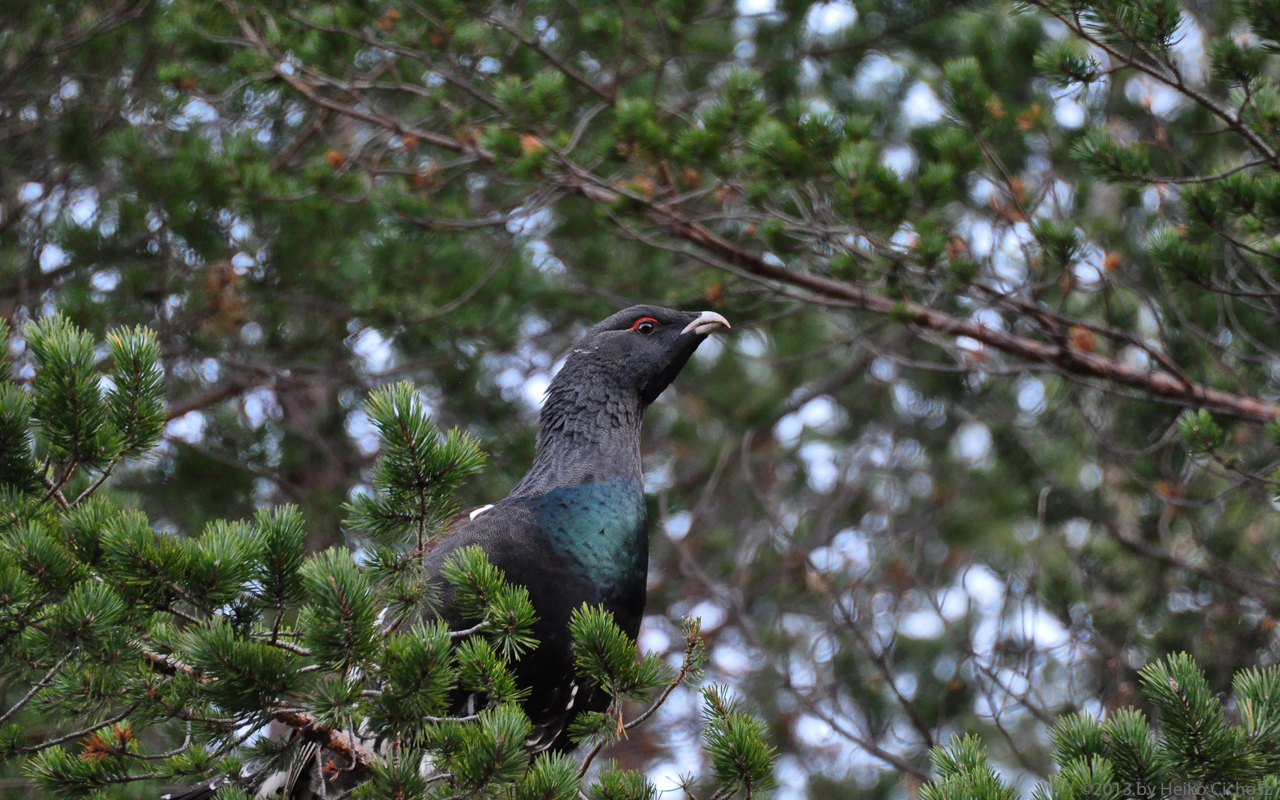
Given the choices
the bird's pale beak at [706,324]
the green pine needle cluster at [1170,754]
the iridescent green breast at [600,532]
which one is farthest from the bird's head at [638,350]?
the green pine needle cluster at [1170,754]

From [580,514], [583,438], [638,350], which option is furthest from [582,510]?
[638,350]

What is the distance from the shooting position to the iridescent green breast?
3.81m

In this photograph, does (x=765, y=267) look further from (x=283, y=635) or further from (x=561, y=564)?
(x=283, y=635)

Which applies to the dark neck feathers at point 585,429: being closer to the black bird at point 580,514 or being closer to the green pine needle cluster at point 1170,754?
the black bird at point 580,514

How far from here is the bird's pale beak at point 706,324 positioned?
4.75 metres

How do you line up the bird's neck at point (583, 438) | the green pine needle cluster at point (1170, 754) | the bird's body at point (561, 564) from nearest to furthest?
1. the green pine needle cluster at point (1170, 754)
2. the bird's body at point (561, 564)
3. the bird's neck at point (583, 438)

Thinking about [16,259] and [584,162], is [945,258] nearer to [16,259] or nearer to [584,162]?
[584,162]

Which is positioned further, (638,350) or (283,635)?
(638,350)

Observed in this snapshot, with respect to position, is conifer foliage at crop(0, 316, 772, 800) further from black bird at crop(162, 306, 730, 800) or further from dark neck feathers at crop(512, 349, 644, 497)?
dark neck feathers at crop(512, 349, 644, 497)

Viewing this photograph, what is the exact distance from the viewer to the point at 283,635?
275cm

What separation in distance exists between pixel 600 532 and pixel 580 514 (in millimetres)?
105

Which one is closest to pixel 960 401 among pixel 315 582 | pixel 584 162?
pixel 584 162

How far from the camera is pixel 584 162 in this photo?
20.9 feet

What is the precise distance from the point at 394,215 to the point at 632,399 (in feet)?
7.30
